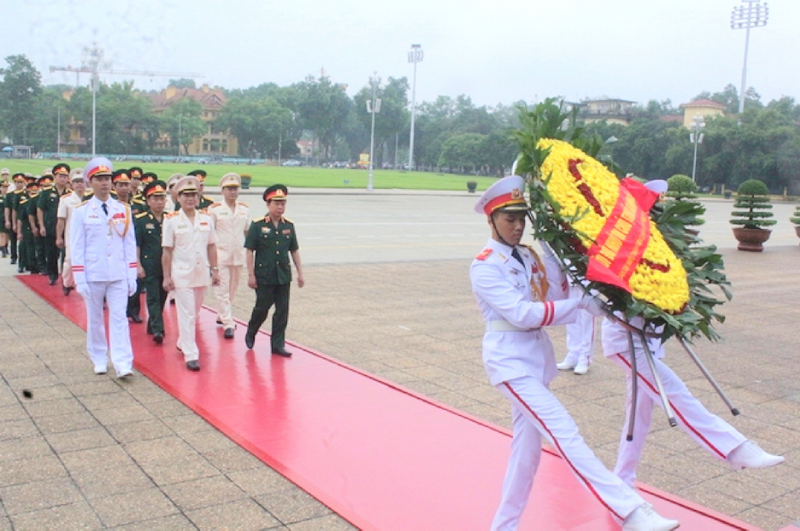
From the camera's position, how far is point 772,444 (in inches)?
206

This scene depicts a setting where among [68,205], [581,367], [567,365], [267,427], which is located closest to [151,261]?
[68,205]

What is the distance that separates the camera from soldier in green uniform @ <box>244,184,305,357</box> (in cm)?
705

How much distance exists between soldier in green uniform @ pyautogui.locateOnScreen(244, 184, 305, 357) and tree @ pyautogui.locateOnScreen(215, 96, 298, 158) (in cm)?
6879

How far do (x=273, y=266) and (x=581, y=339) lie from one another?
2.95 meters

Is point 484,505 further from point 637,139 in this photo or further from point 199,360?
point 637,139

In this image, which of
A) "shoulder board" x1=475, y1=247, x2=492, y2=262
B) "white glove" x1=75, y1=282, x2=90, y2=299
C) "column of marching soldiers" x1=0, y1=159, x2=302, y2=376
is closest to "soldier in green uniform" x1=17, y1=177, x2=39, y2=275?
"column of marching soldiers" x1=0, y1=159, x2=302, y2=376

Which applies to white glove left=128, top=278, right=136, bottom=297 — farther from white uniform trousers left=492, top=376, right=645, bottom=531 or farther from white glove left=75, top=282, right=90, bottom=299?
white uniform trousers left=492, top=376, right=645, bottom=531

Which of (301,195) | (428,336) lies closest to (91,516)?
(428,336)

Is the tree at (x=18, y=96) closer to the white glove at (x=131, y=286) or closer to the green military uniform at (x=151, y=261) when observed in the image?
the green military uniform at (x=151, y=261)

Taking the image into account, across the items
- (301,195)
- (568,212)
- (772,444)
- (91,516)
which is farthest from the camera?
(301,195)

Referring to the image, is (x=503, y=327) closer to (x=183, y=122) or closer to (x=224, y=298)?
(x=224, y=298)

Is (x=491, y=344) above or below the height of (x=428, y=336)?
above

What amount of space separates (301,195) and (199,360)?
31.3m

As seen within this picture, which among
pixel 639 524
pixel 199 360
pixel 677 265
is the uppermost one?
pixel 677 265
